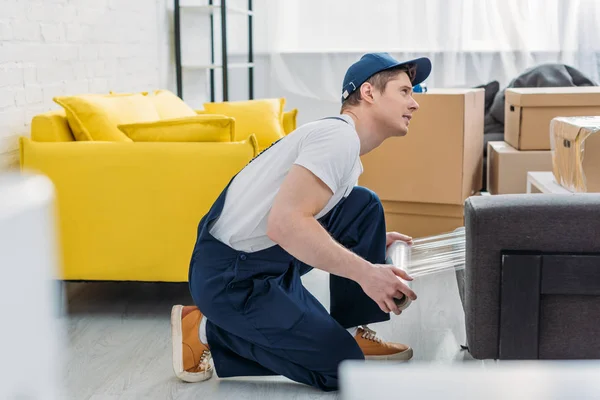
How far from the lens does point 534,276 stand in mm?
1437

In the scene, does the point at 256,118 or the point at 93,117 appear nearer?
the point at 93,117

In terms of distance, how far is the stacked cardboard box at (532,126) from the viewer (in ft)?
10.5

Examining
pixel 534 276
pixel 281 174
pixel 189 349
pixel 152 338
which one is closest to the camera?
pixel 534 276

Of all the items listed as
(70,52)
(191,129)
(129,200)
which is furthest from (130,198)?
(70,52)

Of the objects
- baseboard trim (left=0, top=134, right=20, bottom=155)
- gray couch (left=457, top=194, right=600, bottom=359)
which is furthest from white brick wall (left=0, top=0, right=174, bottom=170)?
gray couch (left=457, top=194, right=600, bottom=359)

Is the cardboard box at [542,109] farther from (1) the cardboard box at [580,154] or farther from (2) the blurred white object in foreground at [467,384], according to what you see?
(2) the blurred white object in foreground at [467,384]

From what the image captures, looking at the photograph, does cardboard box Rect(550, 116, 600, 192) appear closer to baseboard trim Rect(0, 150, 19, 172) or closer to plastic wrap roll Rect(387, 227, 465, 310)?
plastic wrap roll Rect(387, 227, 465, 310)

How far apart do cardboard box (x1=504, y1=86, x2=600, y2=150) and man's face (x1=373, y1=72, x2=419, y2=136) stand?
138cm

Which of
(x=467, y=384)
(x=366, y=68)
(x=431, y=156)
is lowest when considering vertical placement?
(x=431, y=156)

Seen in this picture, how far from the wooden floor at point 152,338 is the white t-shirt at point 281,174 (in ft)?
1.28

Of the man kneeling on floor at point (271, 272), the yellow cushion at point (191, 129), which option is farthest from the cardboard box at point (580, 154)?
the yellow cushion at point (191, 129)

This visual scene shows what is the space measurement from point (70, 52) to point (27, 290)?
3.18 m

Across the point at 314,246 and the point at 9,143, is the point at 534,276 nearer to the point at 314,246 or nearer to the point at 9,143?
the point at 314,246

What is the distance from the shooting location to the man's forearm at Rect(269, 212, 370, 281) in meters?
1.75
